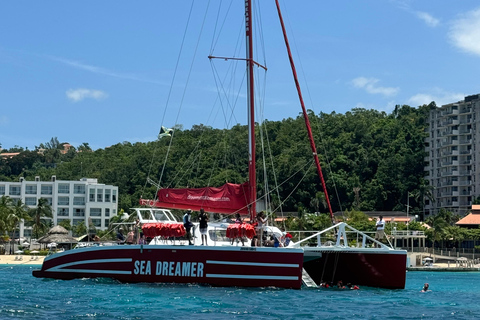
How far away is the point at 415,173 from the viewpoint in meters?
110

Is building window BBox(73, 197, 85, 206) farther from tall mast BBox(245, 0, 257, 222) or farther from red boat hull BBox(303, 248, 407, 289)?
tall mast BBox(245, 0, 257, 222)

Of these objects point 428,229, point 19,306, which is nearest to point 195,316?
point 19,306

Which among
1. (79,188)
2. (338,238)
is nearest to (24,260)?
(79,188)

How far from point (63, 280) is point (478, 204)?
253 ft

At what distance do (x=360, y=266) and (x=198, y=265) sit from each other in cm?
616

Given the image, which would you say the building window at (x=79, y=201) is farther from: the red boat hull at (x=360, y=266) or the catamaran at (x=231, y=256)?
the red boat hull at (x=360, y=266)

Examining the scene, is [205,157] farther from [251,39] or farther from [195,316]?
[195,316]

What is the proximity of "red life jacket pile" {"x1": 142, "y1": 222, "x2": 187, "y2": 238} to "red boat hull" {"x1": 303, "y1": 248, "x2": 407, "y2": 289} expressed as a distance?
439cm

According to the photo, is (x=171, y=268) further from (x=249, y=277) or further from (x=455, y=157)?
(x=455, y=157)

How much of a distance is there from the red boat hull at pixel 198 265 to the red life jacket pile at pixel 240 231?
0.73 m

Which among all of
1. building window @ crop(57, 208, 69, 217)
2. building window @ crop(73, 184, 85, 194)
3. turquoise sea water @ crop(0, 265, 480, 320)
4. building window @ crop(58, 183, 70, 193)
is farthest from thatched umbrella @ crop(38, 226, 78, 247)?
turquoise sea water @ crop(0, 265, 480, 320)

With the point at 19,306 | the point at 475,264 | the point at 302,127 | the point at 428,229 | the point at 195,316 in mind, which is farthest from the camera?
the point at 302,127

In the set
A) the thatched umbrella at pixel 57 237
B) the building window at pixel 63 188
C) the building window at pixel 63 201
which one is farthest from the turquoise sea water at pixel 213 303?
the building window at pixel 63 188

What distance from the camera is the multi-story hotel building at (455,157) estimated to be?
345 ft
